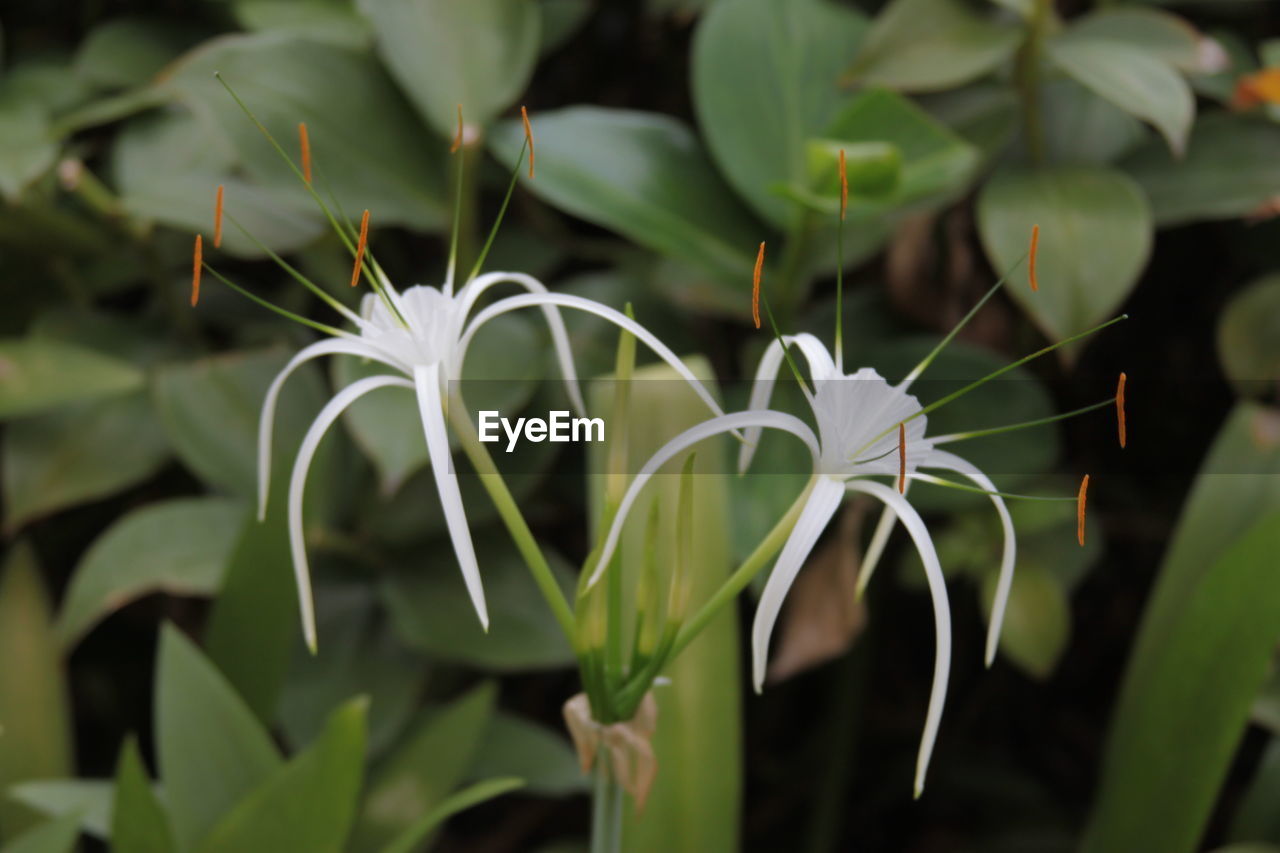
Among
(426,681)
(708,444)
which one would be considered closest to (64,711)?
(426,681)

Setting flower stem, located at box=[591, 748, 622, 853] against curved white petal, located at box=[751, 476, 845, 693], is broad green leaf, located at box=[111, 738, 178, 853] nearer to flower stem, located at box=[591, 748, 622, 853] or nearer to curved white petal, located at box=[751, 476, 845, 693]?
flower stem, located at box=[591, 748, 622, 853]

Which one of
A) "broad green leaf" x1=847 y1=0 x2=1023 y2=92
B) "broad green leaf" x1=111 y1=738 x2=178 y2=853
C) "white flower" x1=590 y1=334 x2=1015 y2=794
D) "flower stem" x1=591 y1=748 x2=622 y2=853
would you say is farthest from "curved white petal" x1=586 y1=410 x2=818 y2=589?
"broad green leaf" x1=847 y1=0 x2=1023 y2=92

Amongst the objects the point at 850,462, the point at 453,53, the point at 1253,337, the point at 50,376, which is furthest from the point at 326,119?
the point at 1253,337

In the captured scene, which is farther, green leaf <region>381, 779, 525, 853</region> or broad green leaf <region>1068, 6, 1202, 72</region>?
broad green leaf <region>1068, 6, 1202, 72</region>

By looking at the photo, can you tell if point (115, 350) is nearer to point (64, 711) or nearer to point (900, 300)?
point (64, 711)

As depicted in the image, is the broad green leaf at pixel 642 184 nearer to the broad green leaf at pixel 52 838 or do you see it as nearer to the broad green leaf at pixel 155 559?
the broad green leaf at pixel 155 559

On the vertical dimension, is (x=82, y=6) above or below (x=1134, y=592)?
above
